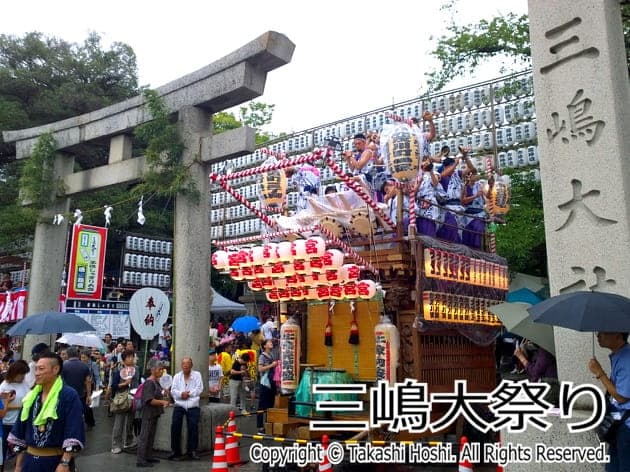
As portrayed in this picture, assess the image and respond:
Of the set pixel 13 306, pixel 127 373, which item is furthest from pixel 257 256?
pixel 13 306

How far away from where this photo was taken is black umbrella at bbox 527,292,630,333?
475cm

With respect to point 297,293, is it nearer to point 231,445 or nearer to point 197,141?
point 231,445

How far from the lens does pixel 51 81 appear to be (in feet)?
83.5

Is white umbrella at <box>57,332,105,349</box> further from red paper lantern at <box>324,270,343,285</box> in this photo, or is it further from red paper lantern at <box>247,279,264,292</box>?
red paper lantern at <box>324,270,343,285</box>

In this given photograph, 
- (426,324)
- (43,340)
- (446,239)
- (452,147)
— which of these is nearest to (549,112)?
(426,324)

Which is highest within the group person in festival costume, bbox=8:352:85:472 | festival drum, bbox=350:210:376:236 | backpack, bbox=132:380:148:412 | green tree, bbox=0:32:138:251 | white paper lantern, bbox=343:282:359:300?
green tree, bbox=0:32:138:251

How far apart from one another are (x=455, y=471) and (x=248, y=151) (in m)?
6.66

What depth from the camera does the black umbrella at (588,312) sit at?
475cm

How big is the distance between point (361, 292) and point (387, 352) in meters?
1.11

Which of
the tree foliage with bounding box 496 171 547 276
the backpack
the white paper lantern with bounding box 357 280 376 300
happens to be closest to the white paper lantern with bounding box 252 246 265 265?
the white paper lantern with bounding box 357 280 376 300

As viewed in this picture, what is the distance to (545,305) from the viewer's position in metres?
5.29

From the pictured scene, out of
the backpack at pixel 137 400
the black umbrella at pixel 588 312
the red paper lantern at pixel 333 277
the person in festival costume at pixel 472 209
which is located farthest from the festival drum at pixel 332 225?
the black umbrella at pixel 588 312

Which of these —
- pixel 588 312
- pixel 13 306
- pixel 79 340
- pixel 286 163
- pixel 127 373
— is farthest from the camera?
pixel 13 306

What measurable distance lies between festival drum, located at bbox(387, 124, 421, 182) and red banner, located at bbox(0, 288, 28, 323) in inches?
585
